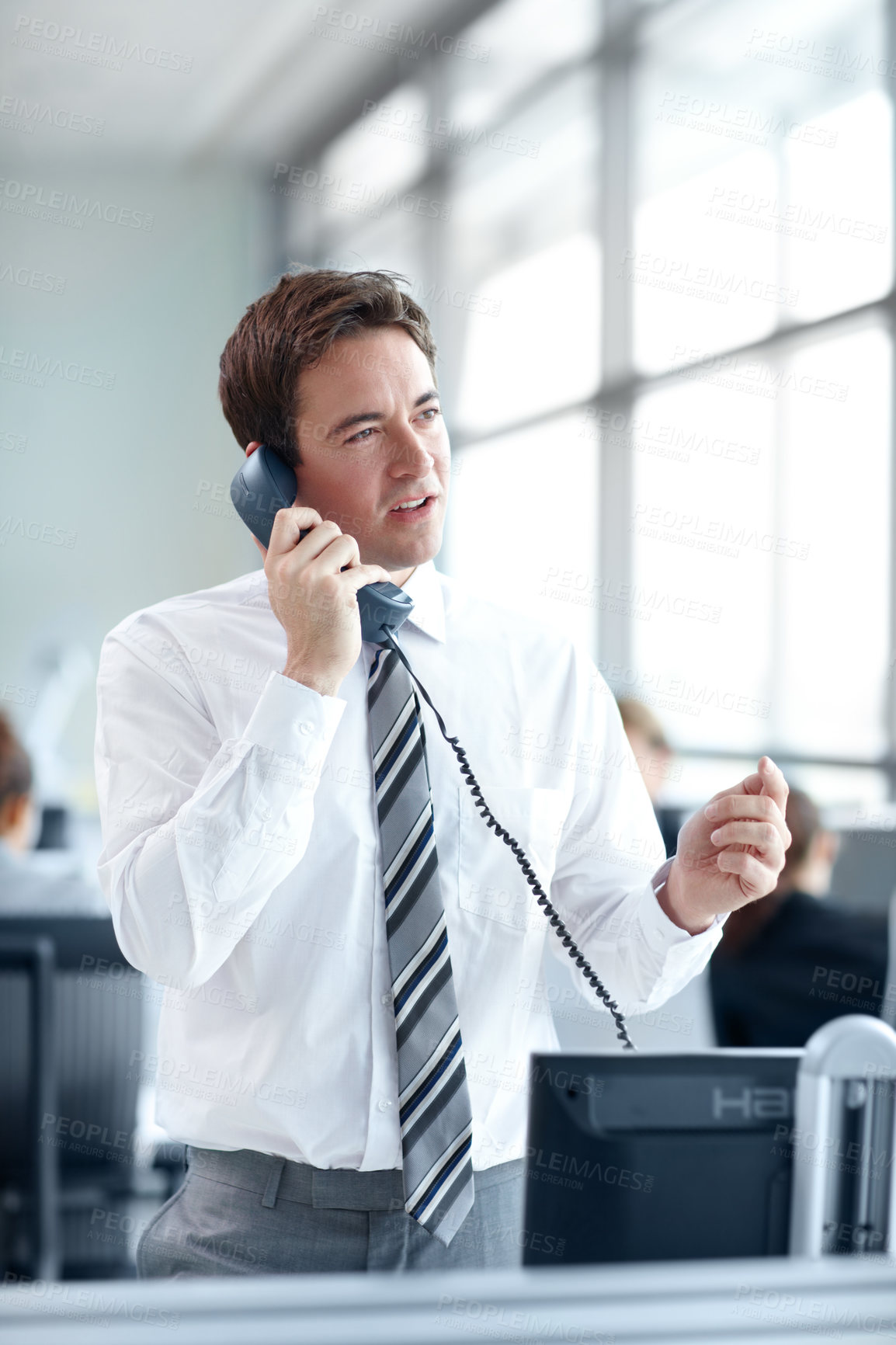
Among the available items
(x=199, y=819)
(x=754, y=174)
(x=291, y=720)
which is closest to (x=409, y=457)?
(x=291, y=720)

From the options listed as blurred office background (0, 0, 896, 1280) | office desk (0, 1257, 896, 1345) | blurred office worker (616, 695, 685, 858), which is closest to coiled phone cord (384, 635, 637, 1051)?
office desk (0, 1257, 896, 1345)

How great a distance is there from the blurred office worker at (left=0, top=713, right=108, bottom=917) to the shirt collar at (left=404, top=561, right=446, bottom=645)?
1.61m

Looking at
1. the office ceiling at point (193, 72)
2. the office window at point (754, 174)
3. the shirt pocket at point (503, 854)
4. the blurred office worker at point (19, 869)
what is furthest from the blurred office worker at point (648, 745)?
the office ceiling at point (193, 72)

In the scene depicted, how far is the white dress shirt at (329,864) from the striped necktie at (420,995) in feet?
0.08

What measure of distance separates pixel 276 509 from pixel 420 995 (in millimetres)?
522

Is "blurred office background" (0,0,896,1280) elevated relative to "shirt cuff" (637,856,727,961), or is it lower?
elevated

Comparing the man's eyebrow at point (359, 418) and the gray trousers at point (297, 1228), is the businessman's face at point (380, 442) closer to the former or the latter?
the man's eyebrow at point (359, 418)

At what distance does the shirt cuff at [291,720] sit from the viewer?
111cm

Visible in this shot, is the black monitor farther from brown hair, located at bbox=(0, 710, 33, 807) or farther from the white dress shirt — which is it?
brown hair, located at bbox=(0, 710, 33, 807)

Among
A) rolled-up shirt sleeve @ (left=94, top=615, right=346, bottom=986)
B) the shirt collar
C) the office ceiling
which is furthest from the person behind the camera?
the office ceiling

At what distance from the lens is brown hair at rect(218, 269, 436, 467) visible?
4.16 ft

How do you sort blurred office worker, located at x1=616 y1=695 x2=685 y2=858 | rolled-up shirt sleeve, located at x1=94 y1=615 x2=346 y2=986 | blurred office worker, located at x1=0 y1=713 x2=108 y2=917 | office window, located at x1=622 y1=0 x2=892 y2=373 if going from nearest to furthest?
rolled-up shirt sleeve, located at x1=94 y1=615 x2=346 y2=986, blurred office worker, located at x1=0 y1=713 x2=108 y2=917, blurred office worker, located at x1=616 y1=695 x2=685 y2=858, office window, located at x1=622 y1=0 x2=892 y2=373

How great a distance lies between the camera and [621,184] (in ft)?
17.5

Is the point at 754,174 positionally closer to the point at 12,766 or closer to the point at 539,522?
the point at 539,522
